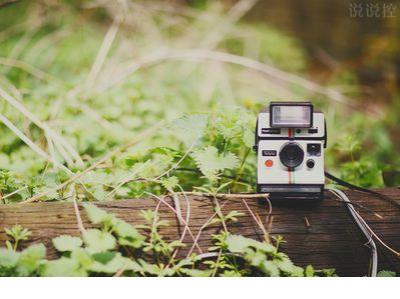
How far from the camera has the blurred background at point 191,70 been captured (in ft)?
7.52

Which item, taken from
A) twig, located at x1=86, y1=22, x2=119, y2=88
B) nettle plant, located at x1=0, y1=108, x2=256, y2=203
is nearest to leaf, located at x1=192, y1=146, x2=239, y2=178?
nettle plant, located at x1=0, y1=108, x2=256, y2=203

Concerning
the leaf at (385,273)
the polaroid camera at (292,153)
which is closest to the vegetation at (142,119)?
the polaroid camera at (292,153)

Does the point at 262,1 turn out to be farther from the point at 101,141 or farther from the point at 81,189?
the point at 81,189

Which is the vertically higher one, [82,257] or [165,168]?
[165,168]

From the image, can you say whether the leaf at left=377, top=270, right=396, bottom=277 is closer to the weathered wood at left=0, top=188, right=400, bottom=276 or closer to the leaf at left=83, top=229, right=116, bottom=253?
the weathered wood at left=0, top=188, right=400, bottom=276

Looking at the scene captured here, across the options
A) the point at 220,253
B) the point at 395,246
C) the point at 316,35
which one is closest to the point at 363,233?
the point at 395,246

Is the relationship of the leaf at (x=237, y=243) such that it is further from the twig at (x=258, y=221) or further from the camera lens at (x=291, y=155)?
the camera lens at (x=291, y=155)

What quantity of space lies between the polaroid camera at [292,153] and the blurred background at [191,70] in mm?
228

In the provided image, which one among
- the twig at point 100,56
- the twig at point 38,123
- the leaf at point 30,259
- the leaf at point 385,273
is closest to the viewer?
the leaf at point 30,259

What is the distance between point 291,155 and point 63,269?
2.86ft

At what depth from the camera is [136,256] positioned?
140 centimetres

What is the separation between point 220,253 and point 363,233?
55 cm

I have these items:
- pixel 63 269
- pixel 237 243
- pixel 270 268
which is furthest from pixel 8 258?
pixel 270 268

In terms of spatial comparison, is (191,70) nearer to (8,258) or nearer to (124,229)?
(124,229)
